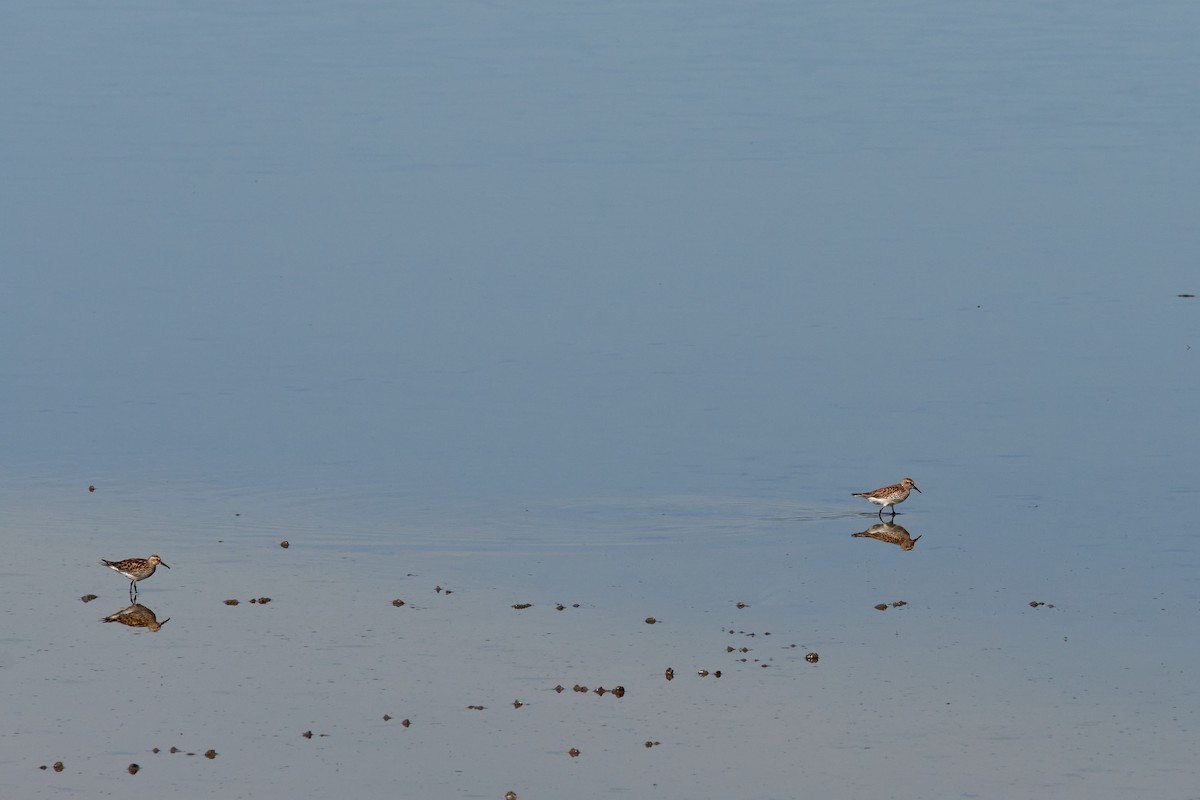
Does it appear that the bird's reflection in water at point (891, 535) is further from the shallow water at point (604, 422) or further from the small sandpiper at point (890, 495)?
the small sandpiper at point (890, 495)

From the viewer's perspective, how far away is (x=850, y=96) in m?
51.8

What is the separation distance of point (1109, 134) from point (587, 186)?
12.7m

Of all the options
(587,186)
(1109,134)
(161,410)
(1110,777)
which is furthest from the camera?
(1109,134)

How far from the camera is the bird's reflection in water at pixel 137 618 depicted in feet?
75.0

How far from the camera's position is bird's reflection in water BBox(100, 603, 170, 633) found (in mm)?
22859

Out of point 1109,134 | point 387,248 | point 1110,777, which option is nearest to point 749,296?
point 387,248

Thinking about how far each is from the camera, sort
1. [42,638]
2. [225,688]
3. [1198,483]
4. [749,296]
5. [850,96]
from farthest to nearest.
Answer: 1. [850,96]
2. [749,296]
3. [1198,483]
4. [42,638]
5. [225,688]

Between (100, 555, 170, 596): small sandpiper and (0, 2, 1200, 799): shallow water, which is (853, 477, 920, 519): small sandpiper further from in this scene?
(100, 555, 170, 596): small sandpiper

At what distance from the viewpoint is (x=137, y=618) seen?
23.0m

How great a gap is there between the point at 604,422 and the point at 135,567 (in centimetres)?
902

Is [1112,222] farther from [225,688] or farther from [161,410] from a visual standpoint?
[225,688]

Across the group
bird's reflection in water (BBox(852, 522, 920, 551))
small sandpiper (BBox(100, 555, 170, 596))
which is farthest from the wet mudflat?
small sandpiper (BBox(100, 555, 170, 596))

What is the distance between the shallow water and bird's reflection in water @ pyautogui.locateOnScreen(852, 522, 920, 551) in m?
0.17

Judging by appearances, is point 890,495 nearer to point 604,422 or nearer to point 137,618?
point 604,422
